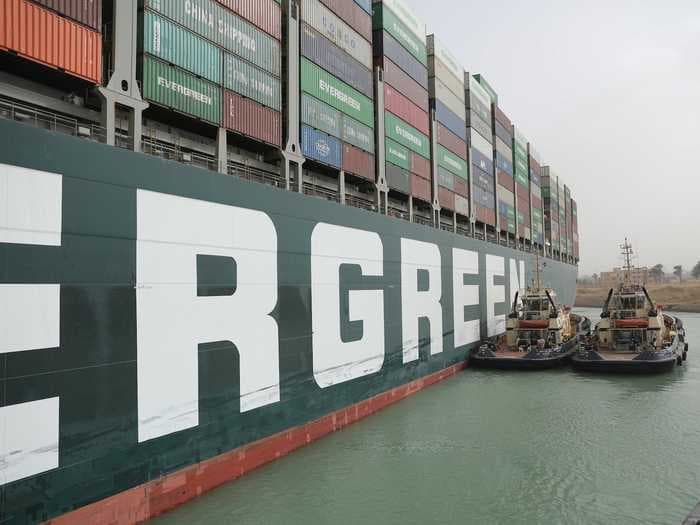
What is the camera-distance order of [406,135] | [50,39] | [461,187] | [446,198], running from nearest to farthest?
[50,39] < [406,135] < [446,198] < [461,187]

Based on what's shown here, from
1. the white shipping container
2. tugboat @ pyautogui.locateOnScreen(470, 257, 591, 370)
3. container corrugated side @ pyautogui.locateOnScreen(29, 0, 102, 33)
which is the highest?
the white shipping container

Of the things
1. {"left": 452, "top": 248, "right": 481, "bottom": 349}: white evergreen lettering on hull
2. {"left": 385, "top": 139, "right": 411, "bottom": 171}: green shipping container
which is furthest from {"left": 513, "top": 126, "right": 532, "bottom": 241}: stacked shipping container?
{"left": 385, "top": 139, "right": 411, "bottom": 171}: green shipping container

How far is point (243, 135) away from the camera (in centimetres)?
1249

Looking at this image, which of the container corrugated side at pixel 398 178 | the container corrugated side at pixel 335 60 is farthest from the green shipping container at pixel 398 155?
the container corrugated side at pixel 335 60

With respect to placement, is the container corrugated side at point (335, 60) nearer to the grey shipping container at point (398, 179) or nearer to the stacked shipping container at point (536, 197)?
the grey shipping container at point (398, 179)

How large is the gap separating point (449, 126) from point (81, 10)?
20199 millimetres

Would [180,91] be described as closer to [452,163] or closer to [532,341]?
[452,163]

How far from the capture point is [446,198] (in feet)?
81.8

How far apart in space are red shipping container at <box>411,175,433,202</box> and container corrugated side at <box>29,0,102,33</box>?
1449 cm

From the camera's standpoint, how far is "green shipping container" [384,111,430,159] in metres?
19.9

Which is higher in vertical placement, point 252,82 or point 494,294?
point 252,82

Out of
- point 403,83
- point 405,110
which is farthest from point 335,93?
point 403,83

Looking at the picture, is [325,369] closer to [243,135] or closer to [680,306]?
[243,135]

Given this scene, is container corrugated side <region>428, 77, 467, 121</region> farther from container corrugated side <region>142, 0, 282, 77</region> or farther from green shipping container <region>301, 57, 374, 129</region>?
container corrugated side <region>142, 0, 282, 77</region>
